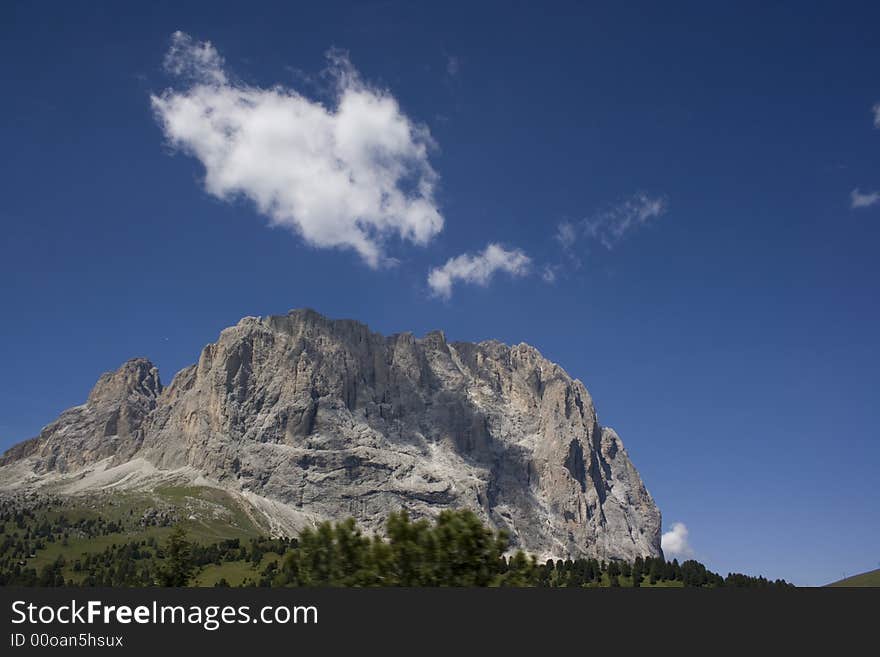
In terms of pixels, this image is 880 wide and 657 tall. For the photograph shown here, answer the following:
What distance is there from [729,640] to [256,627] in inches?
897

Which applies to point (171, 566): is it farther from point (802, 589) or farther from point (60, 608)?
point (802, 589)

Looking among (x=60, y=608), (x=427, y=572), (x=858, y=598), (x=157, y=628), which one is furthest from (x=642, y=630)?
(x=60, y=608)

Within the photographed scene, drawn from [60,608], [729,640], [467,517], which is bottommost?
[729,640]

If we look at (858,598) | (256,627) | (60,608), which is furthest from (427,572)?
(858,598)

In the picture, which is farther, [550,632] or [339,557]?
[339,557]

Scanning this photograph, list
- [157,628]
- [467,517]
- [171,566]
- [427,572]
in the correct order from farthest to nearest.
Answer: [171,566]
[467,517]
[427,572]
[157,628]

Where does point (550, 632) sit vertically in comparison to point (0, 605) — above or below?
below

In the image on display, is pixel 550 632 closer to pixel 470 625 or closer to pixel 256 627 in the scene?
pixel 470 625

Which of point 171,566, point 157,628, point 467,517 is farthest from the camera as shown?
point 171,566

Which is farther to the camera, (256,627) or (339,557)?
(339,557)

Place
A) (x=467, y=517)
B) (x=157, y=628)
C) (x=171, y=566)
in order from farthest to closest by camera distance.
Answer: (x=171, y=566) → (x=467, y=517) → (x=157, y=628)

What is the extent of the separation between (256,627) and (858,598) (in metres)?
29.7

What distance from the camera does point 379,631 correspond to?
118ft

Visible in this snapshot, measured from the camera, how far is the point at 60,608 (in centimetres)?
3619
